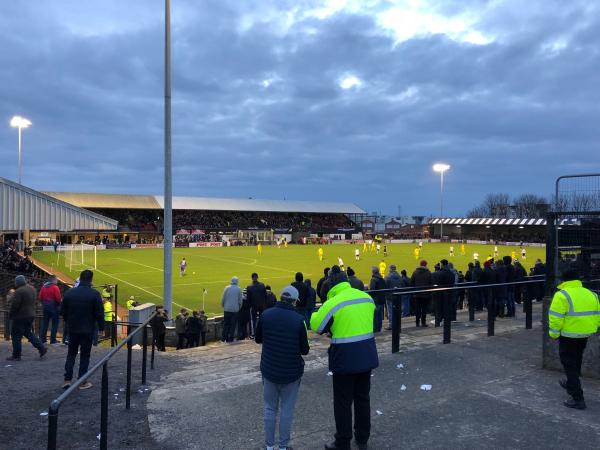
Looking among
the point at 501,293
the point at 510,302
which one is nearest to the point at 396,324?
the point at 501,293

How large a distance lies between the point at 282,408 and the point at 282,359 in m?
0.51

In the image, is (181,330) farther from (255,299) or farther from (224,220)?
(224,220)

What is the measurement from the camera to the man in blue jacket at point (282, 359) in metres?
4.60

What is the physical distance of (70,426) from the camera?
5340 mm

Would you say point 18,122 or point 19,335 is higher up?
point 18,122

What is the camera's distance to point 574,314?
5883 mm

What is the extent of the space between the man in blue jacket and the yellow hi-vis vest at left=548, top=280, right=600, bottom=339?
340 cm

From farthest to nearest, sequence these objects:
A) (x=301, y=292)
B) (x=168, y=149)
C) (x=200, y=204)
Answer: (x=200, y=204) → (x=168, y=149) → (x=301, y=292)

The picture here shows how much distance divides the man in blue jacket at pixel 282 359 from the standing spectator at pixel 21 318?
6.24m

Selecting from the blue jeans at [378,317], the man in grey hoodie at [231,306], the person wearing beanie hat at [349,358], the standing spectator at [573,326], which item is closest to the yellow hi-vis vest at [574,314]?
the standing spectator at [573,326]

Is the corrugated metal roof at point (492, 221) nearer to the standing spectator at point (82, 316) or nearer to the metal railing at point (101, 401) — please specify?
the standing spectator at point (82, 316)

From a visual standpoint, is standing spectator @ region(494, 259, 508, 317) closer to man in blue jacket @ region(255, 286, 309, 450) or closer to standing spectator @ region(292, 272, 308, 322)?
standing spectator @ region(292, 272, 308, 322)

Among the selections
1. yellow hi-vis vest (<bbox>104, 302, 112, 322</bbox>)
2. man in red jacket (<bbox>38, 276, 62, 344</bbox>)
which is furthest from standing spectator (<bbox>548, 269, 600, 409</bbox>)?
yellow hi-vis vest (<bbox>104, 302, 112, 322</bbox>)

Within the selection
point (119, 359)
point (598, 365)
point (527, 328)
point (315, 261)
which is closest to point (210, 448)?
point (119, 359)
